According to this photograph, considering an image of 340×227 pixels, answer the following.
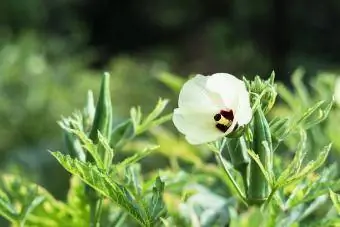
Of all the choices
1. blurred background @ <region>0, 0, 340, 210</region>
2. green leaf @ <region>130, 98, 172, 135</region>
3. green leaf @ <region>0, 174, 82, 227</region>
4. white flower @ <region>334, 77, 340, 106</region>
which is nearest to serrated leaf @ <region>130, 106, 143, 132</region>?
green leaf @ <region>130, 98, 172, 135</region>

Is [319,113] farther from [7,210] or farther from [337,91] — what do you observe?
[337,91]

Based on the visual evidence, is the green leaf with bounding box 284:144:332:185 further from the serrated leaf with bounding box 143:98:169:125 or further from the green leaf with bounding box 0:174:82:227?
the green leaf with bounding box 0:174:82:227

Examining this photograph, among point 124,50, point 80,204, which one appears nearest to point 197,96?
point 80,204

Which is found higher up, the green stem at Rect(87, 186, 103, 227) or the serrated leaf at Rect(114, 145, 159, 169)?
the serrated leaf at Rect(114, 145, 159, 169)

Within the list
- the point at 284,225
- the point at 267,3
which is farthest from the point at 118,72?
the point at 284,225

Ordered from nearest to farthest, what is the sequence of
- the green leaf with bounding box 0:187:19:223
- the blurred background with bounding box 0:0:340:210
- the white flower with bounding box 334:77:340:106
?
1. the green leaf with bounding box 0:187:19:223
2. the white flower with bounding box 334:77:340:106
3. the blurred background with bounding box 0:0:340:210

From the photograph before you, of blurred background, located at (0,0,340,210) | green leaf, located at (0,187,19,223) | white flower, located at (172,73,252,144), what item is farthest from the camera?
blurred background, located at (0,0,340,210)

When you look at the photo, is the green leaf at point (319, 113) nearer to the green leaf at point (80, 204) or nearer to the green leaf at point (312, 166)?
the green leaf at point (312, 166)
